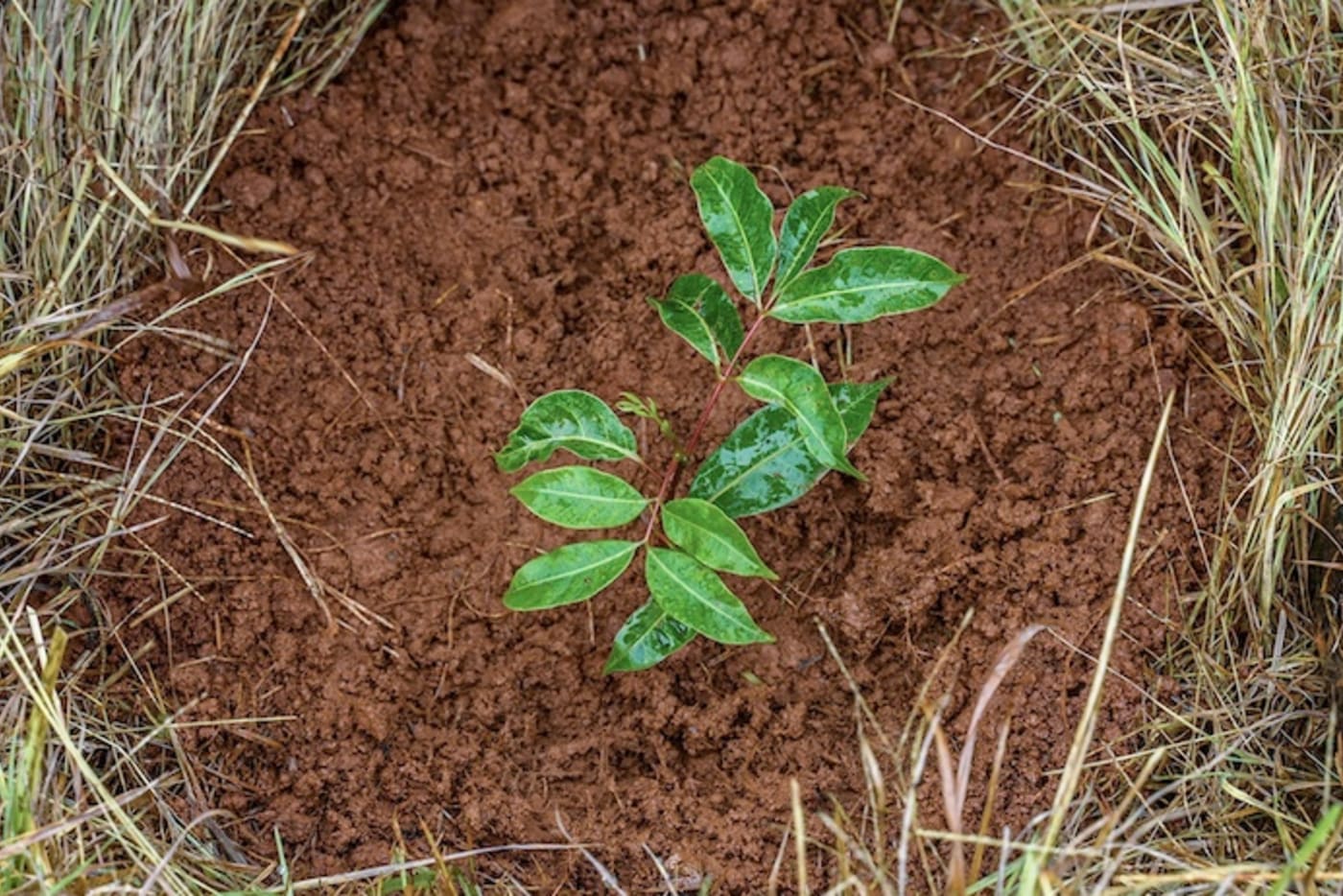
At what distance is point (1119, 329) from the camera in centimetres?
177

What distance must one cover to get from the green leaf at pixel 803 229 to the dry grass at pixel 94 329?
1.90 ft

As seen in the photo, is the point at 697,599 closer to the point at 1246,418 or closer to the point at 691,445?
the point at 691,445

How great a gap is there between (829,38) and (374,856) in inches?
45.0

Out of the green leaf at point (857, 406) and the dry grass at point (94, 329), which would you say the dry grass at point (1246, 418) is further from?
the dry grass at point (94, 329)

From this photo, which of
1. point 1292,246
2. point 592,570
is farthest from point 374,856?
point 1292,246

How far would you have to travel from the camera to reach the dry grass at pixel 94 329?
1580mm

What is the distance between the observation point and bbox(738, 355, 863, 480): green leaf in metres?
1.42

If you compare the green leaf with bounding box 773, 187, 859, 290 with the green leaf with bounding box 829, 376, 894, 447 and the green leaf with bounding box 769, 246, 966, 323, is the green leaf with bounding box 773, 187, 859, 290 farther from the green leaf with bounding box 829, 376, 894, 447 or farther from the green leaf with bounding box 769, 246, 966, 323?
the green leaf with bounding box 829, 376, 894, 447

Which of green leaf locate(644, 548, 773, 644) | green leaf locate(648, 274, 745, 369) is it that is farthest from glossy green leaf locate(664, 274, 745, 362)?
green leaf locate(644, 548, 773, 644)

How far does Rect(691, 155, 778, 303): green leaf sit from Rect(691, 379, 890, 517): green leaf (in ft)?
0.45

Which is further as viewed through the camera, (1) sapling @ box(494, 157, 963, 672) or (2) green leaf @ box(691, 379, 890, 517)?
(2) green leaf @ box(691, 379, 890, 517)

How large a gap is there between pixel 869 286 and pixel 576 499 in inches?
14.2

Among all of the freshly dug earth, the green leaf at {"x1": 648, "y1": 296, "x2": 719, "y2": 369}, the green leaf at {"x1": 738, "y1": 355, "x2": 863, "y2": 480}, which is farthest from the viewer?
the freshly dug earth

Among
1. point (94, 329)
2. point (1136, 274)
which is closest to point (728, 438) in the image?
point (1136, 274)
